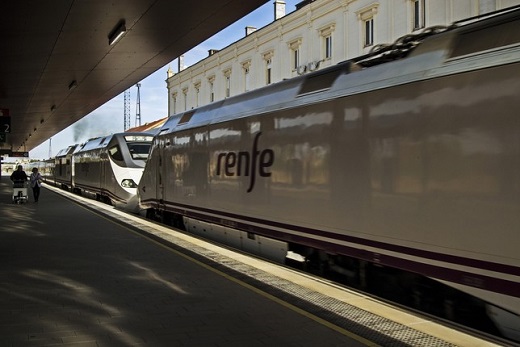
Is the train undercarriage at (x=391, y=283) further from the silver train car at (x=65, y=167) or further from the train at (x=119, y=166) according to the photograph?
the silver train car at (x=65, y=167)

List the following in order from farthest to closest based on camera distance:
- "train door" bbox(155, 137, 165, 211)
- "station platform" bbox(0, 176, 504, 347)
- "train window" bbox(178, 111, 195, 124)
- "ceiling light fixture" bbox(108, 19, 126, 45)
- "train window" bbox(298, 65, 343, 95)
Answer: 1. "train door" bbox(155, 137, 165, 211)
2. "train window" bbox(178, 111, 195, 124)
3. "ceiling light fixture" bbox(108, 19, 126, 45)
4. "train window" bbox(298, 65, 343, 95)
5. "station platform" bbox(0, 176, 504, 347)

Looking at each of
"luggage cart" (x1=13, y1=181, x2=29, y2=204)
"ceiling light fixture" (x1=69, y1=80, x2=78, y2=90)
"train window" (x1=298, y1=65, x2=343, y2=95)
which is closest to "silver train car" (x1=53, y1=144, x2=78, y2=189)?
"luggage cart" (x1=13, y1=181, x2=29, y2=204)

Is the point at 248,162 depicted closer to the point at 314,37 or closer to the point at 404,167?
the point at 404,167

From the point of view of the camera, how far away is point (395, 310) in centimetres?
515

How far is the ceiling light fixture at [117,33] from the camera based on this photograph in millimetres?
9688

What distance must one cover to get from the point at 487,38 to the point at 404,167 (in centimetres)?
142

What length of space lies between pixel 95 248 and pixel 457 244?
676 cm

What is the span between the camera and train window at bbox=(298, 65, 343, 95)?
21.2 ft

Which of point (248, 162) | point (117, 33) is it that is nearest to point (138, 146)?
point (117, 33)

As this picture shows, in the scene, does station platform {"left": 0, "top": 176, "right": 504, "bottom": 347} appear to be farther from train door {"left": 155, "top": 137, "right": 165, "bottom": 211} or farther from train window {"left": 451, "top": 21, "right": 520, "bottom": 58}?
train door {"left": 155, "top": 137, "right": 165, "bottom": 211}

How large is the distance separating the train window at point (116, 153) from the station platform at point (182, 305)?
10.5 m

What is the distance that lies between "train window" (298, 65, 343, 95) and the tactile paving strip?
261 cm

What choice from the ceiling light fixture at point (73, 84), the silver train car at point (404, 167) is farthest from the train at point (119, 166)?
the silver train car at point (404, 167)

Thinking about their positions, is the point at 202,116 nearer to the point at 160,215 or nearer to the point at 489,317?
the point at 160,215
